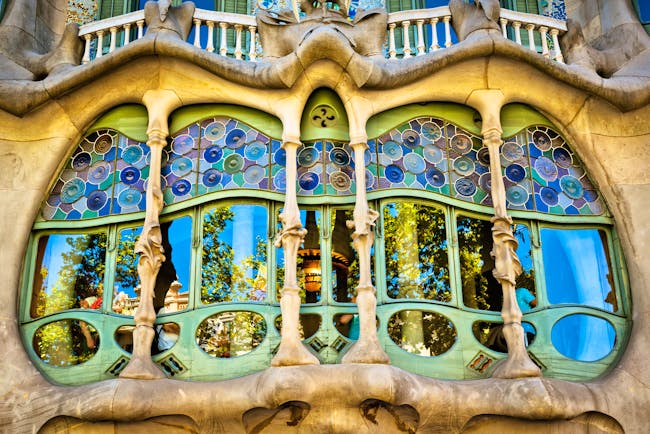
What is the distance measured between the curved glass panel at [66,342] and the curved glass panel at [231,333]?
44.9 inches

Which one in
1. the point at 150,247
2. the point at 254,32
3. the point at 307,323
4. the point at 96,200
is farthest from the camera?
the point at 254,32

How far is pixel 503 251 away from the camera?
31.9 ft

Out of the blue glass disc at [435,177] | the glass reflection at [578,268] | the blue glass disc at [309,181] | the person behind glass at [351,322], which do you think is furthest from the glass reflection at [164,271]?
the glass reflection at [578,268]

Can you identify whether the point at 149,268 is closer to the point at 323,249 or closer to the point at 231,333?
the point at 231,333

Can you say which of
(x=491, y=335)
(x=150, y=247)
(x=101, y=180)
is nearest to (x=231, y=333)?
(x=150, y=247)

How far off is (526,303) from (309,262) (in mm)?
2302

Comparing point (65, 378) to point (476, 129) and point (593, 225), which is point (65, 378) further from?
point (593, 225)

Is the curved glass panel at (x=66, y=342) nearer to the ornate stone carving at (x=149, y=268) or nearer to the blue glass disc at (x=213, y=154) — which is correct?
the ornate stone carving at (x=149, y=268)

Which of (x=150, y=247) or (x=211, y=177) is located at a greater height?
(x=211, y=177)

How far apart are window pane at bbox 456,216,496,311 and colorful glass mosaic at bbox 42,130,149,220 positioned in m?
3.43

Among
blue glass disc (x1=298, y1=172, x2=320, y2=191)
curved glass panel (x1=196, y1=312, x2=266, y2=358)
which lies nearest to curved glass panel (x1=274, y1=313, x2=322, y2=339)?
curved glass panel (x1=196, y1=312, x2=266, y2=358)

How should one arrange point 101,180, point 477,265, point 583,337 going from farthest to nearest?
1. point 101,180
2. point 477,265
3. point 583,337

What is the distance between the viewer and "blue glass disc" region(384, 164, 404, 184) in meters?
10.1

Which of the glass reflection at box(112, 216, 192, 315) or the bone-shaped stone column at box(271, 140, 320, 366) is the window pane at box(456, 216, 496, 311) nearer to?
the bone-shaped stone column at box(271, 140, 320, 366)
